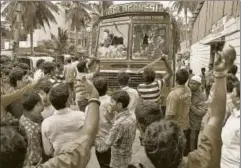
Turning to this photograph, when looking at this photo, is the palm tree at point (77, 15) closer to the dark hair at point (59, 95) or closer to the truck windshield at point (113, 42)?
the truck windshield at point (113, 42)

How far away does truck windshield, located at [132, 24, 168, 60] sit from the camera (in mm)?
8547

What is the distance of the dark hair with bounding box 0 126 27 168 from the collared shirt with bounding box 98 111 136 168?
6.52ft

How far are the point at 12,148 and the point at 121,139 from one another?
2.08m

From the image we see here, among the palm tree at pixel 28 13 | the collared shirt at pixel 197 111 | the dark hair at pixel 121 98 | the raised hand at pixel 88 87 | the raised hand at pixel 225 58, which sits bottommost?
the collared shirt at pixel 197 111

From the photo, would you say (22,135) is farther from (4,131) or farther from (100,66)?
(100,66)

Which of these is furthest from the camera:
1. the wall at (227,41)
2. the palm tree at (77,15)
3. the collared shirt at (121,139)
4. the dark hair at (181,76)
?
the palm tree at (77,15)

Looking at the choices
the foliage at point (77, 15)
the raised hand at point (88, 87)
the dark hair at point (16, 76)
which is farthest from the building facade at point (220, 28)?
the foliage at point (77, 15)

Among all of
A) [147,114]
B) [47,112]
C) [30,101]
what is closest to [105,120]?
[47,112]

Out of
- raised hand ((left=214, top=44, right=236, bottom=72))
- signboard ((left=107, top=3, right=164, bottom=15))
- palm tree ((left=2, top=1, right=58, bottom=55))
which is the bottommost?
raised hand ((left=214, top=44, right=236, bottom=72))

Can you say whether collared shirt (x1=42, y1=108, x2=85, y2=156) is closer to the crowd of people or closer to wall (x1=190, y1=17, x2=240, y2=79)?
the crowd of people

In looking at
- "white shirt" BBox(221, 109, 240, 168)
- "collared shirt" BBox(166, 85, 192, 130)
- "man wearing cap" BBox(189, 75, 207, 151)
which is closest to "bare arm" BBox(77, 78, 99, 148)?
"white shirt" BBox(221, 109, 240, 168)

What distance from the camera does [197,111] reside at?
208 inches

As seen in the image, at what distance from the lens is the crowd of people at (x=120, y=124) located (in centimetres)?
184

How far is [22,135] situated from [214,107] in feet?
3.00
